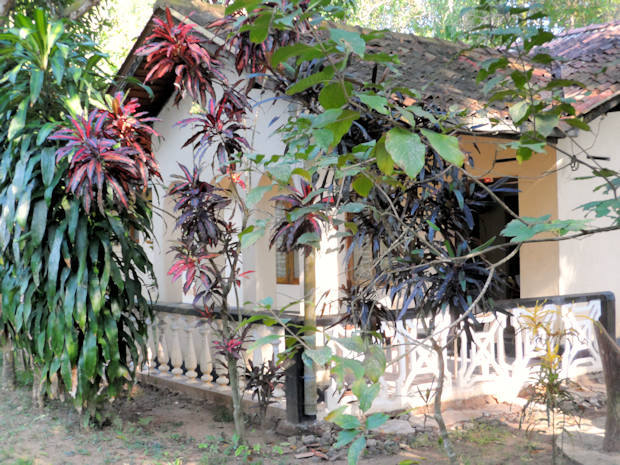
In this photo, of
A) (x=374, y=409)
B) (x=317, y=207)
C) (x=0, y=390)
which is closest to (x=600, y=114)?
(x=374, y=409)

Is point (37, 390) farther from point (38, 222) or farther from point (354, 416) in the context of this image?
point (354, 416)

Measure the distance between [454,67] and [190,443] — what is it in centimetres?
438

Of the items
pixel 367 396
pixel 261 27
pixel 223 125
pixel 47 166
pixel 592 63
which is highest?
pixel 592 63

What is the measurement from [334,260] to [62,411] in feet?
8.72

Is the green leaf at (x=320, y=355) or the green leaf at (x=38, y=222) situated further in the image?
the green leaf at (x=38, y=222)

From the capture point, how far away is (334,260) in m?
5.55

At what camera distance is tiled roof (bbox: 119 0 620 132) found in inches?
229

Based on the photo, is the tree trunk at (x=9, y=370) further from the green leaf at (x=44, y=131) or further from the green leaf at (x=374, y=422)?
the green leaf at (x=374, y=422)

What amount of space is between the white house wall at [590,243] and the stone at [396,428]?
276 centimetres

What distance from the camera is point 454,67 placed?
6789 millimetres

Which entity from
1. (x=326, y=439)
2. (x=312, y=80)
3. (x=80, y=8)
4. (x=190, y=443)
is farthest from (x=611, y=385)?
(x=80, y=8)

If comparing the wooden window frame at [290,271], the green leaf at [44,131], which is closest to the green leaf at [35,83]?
the green leaf at [44,131]

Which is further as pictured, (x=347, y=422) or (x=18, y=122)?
(x=18, y=122)

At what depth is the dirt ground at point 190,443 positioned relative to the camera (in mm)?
4656
